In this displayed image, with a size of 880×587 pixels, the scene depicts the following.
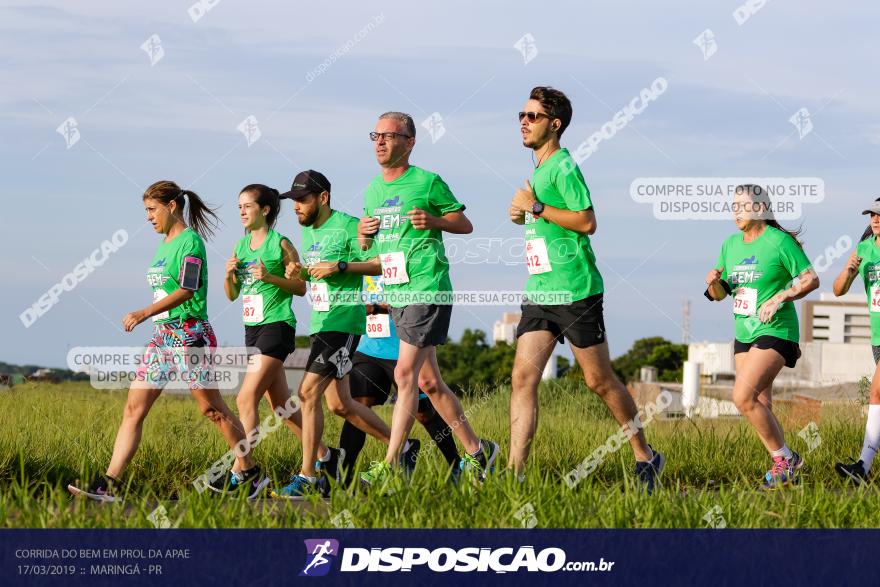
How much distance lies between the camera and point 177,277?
24.9 feet

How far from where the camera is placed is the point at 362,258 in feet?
25.9

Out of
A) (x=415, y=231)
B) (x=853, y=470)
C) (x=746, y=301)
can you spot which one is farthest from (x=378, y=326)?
(x=853, y=470)

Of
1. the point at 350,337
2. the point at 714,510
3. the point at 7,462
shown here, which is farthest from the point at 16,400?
the point at 714,510

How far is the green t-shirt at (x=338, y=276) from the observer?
306 inches

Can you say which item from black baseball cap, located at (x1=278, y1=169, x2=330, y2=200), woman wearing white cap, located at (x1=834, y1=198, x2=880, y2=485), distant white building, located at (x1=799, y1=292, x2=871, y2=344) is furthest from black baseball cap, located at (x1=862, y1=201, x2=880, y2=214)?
distant white building, located at (x1=799, y1=292, x2=871, y2=344)

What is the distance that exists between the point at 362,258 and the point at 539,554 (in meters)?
3.01

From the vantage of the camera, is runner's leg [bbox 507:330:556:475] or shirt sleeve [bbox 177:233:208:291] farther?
shirt sleeve [bbox 177:233:208:291]

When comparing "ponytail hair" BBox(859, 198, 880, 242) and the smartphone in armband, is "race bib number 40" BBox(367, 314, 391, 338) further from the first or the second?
"ponytail hair" BBox(859, 198, 880, 242)

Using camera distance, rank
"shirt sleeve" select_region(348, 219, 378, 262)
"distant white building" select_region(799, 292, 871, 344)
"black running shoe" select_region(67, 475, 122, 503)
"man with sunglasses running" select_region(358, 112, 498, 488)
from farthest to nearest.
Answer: "distant white building" select_region(799, 292, 871, 344) < "shirt sleeve" select_region(348, 219, 378, 262) < "man with sunglasses running" select_region(358, 112, 498, 488) < "black running shoe" select_region(67, 475, 122, 503)

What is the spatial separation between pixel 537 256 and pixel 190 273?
2.15m

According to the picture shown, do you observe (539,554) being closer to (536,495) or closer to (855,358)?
(536,495)

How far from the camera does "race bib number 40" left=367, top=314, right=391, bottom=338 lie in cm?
809

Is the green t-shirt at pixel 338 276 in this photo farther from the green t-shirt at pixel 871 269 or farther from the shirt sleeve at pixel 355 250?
the green t-shirt at pixel 871 269

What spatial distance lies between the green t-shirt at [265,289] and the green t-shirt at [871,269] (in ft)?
14.1
